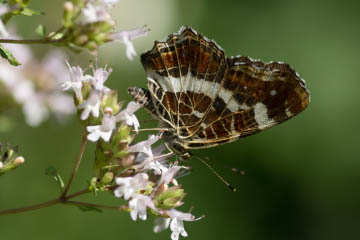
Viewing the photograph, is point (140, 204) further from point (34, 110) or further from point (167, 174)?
point (34, 110)

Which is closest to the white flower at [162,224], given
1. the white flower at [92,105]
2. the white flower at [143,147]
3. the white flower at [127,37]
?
the white flower at [143,147]

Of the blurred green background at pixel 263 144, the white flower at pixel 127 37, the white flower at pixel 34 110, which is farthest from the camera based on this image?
the blurred green background at pixel 263 144

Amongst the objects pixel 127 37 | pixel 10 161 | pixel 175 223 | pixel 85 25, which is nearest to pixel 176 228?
pixel 175 223

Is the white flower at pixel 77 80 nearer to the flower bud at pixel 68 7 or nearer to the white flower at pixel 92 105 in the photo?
the white flower at pixel 92 105

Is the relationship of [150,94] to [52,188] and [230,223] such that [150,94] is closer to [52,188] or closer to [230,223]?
[52,188]

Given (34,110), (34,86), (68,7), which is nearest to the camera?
(68,7)

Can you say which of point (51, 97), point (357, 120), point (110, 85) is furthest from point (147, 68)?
point (357, 120)
